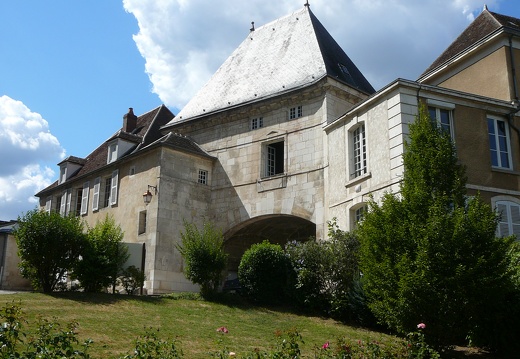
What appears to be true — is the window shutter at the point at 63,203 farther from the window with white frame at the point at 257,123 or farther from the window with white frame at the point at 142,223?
the window with white frame at the point at 257,123

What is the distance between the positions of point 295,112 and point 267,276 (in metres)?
6.81

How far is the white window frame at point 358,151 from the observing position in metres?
16.3

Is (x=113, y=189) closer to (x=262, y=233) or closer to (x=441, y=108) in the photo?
(x=262, y=233)

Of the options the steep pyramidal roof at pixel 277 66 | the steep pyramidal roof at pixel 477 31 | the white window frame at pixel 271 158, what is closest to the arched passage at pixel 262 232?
the white window frame at pixel 271 158

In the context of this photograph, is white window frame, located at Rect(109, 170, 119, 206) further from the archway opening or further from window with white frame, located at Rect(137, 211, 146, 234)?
the archway opening

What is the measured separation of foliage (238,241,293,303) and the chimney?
1395 cm

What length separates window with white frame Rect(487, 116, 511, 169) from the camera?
1537cm

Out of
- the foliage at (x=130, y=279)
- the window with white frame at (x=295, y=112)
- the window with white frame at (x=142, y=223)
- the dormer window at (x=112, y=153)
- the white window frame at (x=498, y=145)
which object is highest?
the window with white frame at (x=295, y=112)

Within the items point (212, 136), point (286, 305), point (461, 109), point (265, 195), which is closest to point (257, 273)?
point (286, 305)

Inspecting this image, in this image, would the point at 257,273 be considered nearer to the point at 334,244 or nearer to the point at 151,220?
the point at 334,244

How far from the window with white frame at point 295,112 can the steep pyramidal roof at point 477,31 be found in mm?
4313

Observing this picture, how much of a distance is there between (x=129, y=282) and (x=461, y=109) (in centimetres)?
980

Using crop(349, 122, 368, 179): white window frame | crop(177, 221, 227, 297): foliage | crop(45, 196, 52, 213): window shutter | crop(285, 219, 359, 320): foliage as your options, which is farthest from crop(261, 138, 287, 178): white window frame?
crop(45, 196, 52, 213): window shutter

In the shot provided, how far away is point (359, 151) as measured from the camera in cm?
1673
